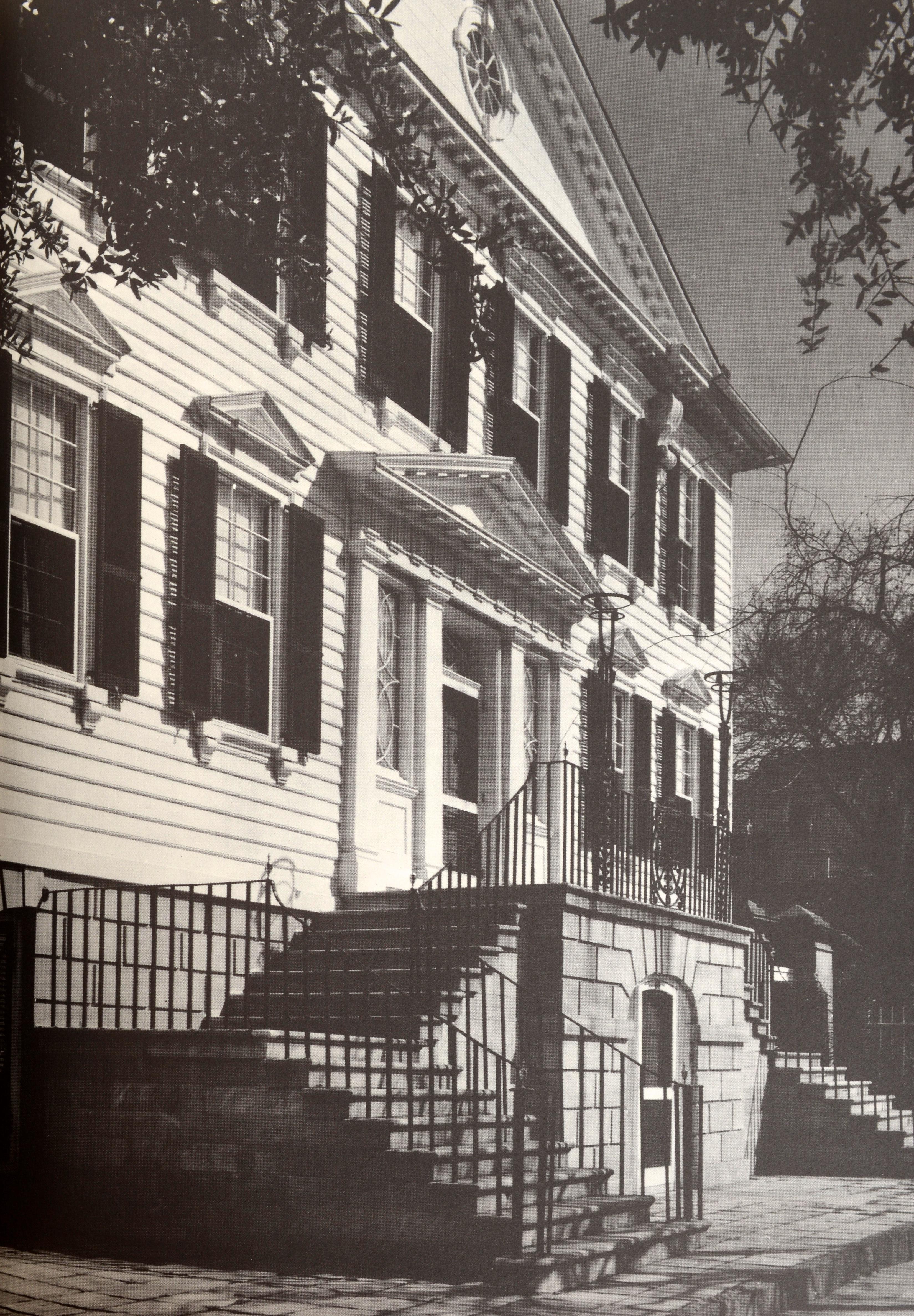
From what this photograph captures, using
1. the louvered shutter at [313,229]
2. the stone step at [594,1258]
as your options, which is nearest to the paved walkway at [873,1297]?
the stone step at [594,1258]

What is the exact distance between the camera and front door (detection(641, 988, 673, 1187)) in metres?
13.7

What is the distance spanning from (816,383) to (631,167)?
6.88 metres

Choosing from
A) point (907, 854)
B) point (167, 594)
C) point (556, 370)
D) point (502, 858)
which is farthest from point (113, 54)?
point (907, 854)

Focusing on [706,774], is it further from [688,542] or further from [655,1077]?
[655,1077]

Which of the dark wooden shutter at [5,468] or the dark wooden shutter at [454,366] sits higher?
the dark wooden shutter at [454,366]

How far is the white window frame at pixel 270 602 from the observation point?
11.5 m

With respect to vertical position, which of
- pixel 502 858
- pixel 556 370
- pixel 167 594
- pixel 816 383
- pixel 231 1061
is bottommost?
pixel 231 1061

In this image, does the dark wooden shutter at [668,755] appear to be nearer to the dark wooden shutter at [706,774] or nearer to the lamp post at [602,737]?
the dark wooden shutter at [706,774]

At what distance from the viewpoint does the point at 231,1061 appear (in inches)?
354

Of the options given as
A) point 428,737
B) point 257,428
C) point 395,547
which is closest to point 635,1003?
point 428,737

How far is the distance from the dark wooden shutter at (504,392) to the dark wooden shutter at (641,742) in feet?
12.4

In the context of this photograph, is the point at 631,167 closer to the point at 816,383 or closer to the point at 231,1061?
the point at 816,383

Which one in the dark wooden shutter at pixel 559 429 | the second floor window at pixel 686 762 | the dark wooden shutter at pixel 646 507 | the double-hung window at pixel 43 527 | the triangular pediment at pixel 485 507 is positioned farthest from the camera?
the second floor window at pixel 686 762

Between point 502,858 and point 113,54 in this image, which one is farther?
point 502,858
